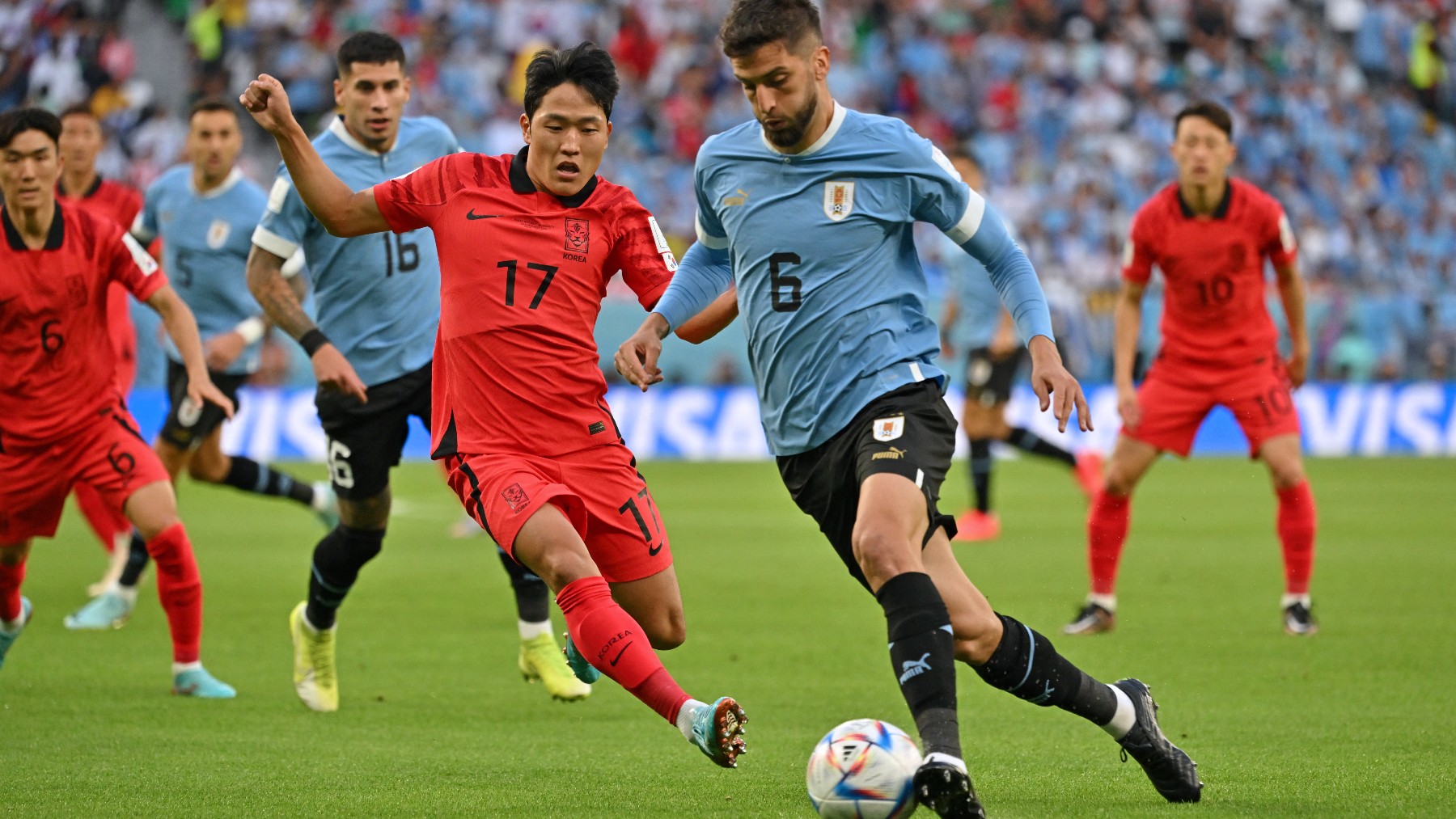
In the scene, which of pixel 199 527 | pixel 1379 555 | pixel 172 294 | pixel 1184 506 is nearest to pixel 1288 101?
pixel 1184 506

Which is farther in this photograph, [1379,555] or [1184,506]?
[1184,506]

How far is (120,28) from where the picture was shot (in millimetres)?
26188

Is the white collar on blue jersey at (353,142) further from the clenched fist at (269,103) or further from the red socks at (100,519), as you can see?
the red socks at (100,519)

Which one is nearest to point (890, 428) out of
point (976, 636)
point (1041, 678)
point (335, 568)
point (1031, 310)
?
point (1031, 310)

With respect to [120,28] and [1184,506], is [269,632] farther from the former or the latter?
[120,28]

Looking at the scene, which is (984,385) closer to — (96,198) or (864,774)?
(96,198)

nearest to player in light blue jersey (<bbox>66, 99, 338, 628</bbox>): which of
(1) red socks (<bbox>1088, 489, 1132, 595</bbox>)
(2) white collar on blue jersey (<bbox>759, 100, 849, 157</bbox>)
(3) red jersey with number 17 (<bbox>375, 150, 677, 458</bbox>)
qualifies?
(3) red jersey with number 17 (<bbox>375, 150, 677, 458</bbox>)

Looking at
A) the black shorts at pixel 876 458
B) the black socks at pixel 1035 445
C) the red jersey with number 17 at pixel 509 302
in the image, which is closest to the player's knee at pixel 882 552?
the black shorts at pixel 876 458

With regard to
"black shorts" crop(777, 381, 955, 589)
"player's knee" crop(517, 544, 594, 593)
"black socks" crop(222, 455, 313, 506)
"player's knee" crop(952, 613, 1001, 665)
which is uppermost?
"black shorts" crop(777, 381, 955, 589)

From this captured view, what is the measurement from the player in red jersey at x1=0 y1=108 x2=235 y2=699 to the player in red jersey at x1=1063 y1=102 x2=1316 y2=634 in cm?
448

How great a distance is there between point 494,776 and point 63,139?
19.7 ft

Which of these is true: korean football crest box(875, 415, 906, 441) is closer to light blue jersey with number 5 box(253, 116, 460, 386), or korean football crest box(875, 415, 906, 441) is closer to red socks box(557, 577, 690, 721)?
red socks box(557, 577, 690, 721)

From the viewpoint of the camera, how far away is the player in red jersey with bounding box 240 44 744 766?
5.44m

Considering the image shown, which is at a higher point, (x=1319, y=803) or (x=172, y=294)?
(x=172, y=294)
